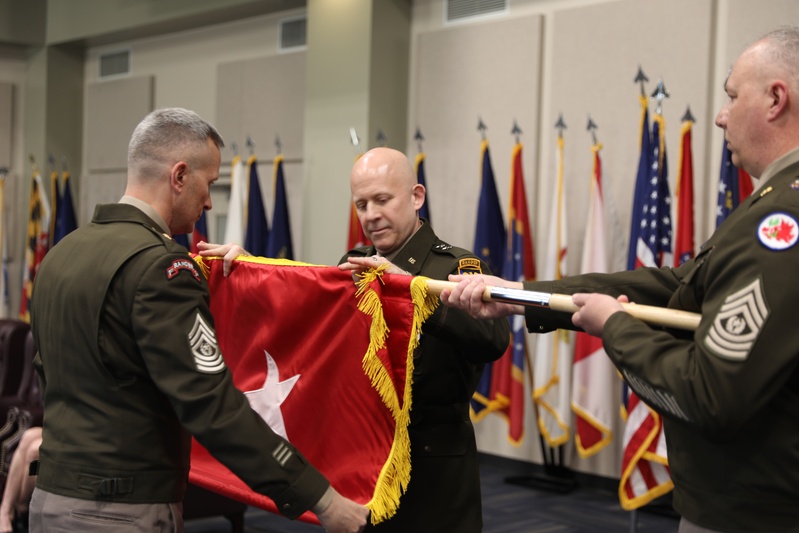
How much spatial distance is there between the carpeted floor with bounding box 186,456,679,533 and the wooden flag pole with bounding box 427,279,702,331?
3028 millimetres

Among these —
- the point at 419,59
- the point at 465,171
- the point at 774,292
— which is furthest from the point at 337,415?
the point at 419,59

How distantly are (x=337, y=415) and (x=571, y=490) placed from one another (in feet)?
12.5

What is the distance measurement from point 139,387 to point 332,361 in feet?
1.78

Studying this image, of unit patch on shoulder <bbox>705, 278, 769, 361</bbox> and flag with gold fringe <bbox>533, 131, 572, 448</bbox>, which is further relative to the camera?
flag with gold fringe <bbox>533, 131, 572, 448</bbox>

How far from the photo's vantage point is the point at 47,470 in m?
1.85

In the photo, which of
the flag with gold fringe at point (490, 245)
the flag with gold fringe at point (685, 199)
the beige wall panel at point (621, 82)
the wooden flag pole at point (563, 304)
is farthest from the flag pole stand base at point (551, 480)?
the wooden flag pole at point (563, 304)

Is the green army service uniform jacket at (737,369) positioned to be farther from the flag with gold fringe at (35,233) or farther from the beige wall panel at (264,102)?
the flag with gold fringe at (35,233)

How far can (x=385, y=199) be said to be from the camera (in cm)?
248

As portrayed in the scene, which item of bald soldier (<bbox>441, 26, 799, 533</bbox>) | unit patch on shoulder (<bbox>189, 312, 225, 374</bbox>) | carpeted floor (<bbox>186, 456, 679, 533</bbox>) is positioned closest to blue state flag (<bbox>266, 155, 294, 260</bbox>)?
carpeted floor (<bbox>186, 456, 679, 533</bbox>)

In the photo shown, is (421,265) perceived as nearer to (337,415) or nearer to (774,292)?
(337,415)

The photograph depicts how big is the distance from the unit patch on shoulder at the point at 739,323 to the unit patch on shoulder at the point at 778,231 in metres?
0.07

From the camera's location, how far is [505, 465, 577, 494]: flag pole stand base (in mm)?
5586

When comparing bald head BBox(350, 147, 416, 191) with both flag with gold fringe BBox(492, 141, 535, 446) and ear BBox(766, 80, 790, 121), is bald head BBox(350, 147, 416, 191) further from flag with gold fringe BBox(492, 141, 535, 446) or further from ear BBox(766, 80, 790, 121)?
flag with gold fringe BBox(492, 141, 535, 446)

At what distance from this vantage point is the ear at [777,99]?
4.79ft
